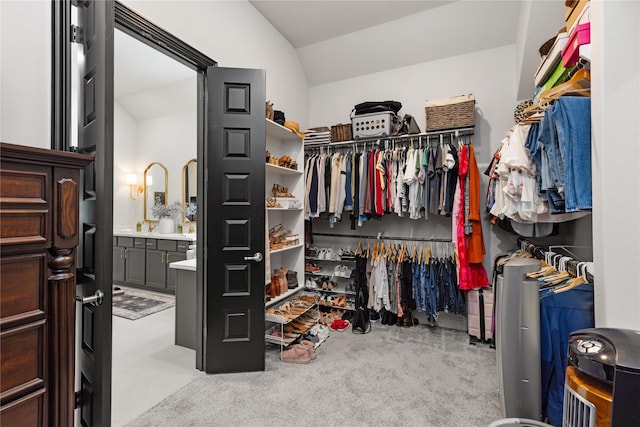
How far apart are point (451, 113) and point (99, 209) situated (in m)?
2.97

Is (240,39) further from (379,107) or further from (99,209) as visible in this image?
(99,209)

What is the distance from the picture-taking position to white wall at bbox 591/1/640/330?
1.15m

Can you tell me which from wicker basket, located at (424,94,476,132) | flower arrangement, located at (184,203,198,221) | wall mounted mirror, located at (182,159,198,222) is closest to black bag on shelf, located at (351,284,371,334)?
wicker basket, located at (424,94,476,132)

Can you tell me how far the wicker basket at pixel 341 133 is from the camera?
134 inches

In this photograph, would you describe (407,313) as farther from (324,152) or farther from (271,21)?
(271,21)

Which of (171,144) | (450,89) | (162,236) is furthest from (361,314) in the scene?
(171,144)

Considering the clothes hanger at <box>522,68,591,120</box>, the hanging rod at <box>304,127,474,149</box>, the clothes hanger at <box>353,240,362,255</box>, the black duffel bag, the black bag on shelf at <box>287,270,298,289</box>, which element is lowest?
the black bag on shelf at <box>287,270,298,289</box>

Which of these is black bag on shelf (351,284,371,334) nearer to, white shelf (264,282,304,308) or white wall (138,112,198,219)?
white shelf (264,282,304,308)

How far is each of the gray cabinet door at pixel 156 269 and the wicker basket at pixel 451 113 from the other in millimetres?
4092

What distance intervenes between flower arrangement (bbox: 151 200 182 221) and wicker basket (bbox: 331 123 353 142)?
123 inches

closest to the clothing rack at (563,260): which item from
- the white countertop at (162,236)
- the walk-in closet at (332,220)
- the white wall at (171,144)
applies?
the walk-in closet at (332,220)

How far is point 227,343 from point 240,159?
1413 mm

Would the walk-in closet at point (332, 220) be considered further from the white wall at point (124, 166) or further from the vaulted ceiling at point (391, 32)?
the white wall at point (124, 166)

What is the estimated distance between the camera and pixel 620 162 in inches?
45.7
